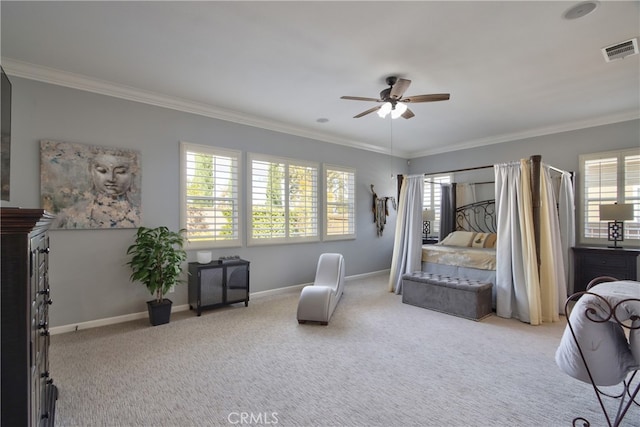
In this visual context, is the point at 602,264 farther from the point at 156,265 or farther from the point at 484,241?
the point at 156,265

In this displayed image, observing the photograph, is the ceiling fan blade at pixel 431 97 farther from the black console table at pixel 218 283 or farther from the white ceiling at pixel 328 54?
the black console table at pixel 218 283

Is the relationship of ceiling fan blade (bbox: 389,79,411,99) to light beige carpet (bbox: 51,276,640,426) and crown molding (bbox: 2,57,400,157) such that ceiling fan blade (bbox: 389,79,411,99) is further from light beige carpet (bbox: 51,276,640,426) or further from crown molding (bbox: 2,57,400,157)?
light beige carpet (bbox: 51,276,640,426)

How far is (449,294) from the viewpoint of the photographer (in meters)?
4.31

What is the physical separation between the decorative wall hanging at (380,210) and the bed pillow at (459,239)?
1.47 metres

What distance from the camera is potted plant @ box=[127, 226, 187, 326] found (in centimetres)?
379

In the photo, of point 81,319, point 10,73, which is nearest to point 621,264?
point 81,319

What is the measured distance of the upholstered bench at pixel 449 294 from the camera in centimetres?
409

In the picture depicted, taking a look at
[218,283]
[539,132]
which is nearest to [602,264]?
[539,132]

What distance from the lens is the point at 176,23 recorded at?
2.65 metres

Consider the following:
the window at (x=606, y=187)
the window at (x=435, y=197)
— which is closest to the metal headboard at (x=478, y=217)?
the window at (x=435, y=197)

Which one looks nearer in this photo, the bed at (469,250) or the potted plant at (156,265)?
the potted plant at (156,265)

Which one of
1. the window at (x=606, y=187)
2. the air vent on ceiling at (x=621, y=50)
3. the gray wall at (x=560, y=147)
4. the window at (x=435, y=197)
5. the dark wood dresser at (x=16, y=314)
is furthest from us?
the window at (x=435, y=197)

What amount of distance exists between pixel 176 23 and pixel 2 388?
2.73m

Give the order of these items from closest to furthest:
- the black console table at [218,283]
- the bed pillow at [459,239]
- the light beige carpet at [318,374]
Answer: the light beige carpet at [318,374]
the black console table at [218,283]
the bed pillow at [459,239]
